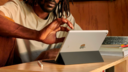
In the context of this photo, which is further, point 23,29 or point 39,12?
point 39,12

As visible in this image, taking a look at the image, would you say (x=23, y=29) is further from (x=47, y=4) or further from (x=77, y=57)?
(x=47, y=4)

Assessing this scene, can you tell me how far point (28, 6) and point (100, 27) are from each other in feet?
3.38

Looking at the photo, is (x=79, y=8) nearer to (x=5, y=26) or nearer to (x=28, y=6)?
(x=28, y=6)

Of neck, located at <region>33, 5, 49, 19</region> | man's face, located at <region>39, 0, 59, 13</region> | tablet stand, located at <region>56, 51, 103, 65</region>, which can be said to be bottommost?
tablet stand, located at <region>56, 51, 103, 65</region>

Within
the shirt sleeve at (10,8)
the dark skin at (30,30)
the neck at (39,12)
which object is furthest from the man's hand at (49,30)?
the neck at (39,12)

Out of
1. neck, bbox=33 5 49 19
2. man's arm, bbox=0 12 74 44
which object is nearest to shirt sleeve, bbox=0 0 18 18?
neck, bbox=33 5 49 19

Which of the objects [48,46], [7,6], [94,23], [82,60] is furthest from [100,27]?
[82,60]

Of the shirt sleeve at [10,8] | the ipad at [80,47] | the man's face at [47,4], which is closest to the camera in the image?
the ipad at [80,47]

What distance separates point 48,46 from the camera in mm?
1136

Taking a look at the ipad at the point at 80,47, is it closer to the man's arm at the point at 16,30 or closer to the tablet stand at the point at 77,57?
the tablet stand at the point at 77,57

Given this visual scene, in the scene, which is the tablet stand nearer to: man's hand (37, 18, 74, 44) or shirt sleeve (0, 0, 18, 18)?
man's hand (37, 18, 74, 44)

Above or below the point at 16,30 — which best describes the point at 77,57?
below

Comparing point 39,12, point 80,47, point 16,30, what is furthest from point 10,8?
point 80,47

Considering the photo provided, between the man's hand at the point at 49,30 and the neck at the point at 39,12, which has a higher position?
the man's hand at the point at 49,30
